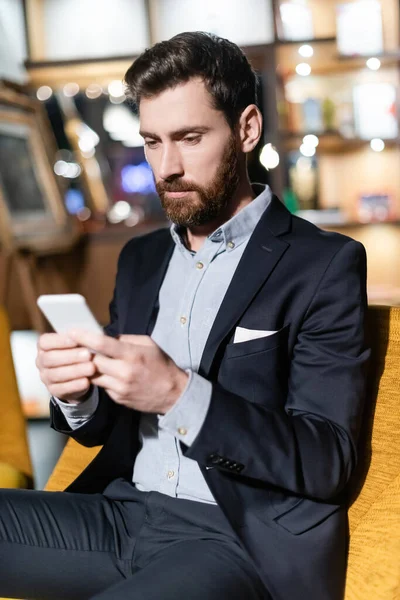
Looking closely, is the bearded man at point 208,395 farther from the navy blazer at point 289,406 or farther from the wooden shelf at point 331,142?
the wooden shelf at point 331,142

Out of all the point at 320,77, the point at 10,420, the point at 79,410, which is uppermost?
the point at 320,77

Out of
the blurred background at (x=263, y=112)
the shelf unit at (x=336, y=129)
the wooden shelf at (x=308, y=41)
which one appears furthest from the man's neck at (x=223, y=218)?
the wooden shelf at (x=308, y=41)

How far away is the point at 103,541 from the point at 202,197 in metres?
0.68

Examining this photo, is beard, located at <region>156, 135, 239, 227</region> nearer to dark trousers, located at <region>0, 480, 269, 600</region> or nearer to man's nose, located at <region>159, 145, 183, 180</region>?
man's nose, located at <region>159, 145, 183, 180</region>

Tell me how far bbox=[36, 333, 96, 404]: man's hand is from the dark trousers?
0.32 metres

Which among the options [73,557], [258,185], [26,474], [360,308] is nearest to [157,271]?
[258,185]

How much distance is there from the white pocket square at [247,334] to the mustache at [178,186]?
0.31 meters

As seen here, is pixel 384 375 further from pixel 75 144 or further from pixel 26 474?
pixel 75 144

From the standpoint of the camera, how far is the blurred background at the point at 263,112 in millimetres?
4742

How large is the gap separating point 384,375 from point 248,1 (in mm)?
3795

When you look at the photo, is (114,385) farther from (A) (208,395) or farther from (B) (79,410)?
(B) (79,410)

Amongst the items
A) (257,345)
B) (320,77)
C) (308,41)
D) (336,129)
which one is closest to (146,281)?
(257,345)

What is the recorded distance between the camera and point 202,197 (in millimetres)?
1613

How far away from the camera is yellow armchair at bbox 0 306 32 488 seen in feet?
7.09
